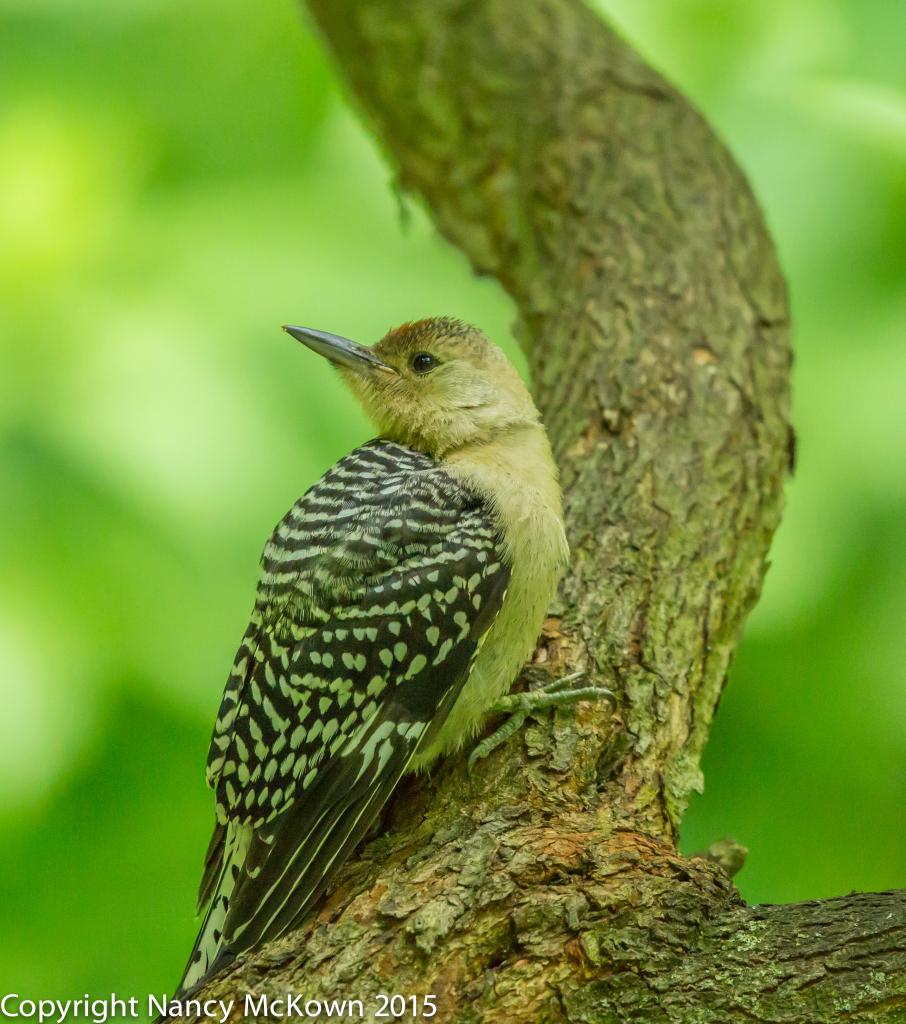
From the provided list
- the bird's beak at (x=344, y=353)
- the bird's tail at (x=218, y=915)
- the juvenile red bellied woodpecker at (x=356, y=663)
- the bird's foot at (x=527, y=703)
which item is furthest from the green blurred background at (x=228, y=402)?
the bird's foot at (x=527, y=703)

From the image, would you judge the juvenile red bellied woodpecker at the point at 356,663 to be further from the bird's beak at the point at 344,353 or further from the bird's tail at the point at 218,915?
the bird's beak at the point at 344,353

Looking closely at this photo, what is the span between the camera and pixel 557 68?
4789 mm

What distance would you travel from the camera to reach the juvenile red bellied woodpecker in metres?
2.55

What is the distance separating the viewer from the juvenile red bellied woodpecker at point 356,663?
2.55 meters

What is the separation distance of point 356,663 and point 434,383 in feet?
3.96

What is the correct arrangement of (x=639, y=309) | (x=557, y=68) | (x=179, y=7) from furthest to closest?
(x=179, y=7) → (x=557, y=68) → (x=639, y=309)

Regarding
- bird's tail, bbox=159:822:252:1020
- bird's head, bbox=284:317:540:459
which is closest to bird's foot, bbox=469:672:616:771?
bird's tail, bbox=159:822:252:1020

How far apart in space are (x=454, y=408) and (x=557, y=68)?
2.30 meters

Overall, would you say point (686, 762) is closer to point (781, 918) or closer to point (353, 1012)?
point (781, 918)

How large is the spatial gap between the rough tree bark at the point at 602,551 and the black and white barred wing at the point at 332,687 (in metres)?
0.18

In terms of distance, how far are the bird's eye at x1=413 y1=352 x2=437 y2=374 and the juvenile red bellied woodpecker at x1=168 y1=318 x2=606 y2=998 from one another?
55 centimetres

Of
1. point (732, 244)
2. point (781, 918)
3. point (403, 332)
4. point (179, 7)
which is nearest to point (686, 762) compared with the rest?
point (781, 918)

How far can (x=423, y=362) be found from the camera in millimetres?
3553

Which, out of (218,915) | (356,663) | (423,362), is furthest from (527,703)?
(423,362)
